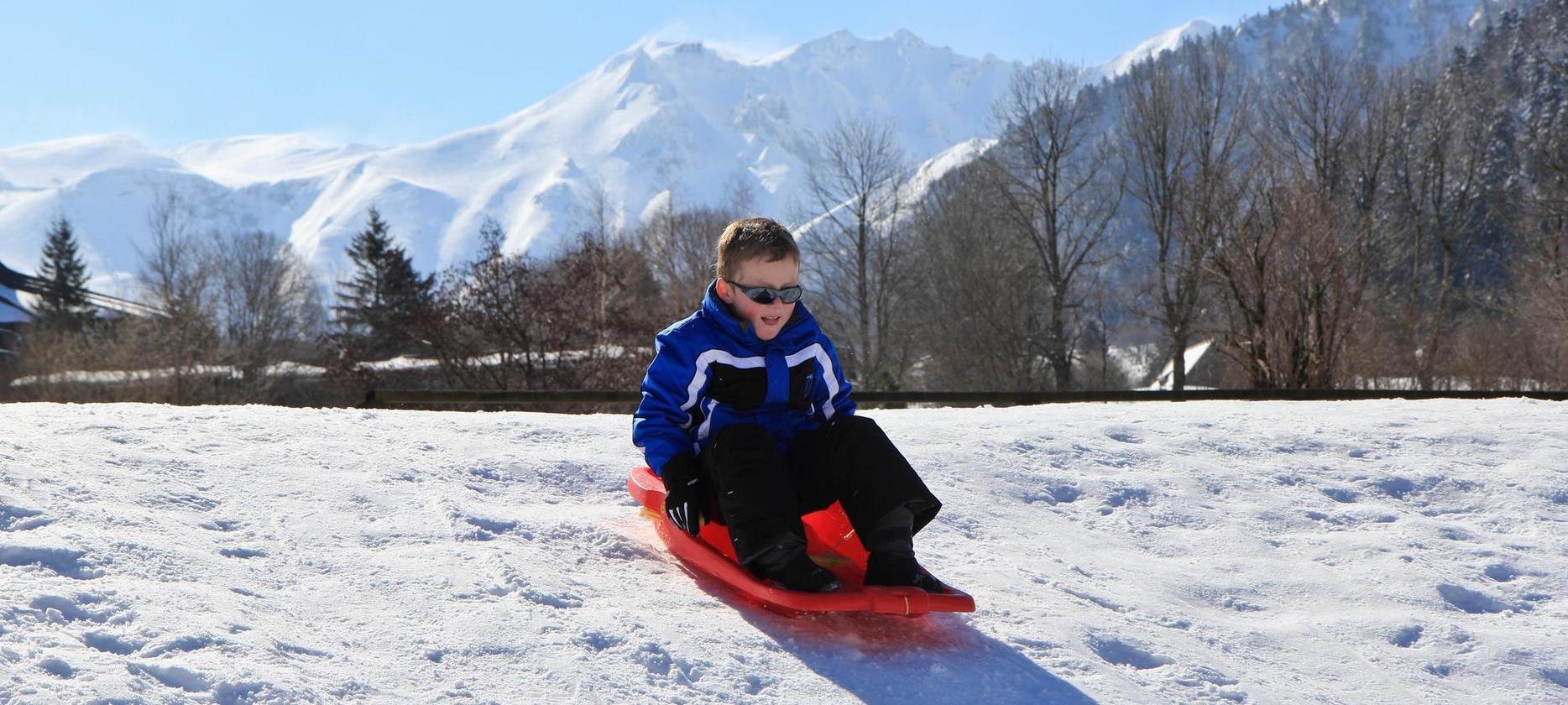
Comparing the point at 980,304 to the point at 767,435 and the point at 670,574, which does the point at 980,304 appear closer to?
the point at 670,574

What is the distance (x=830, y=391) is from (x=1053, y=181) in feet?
92.9

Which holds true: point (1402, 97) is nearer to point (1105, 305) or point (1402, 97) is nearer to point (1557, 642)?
point (1105, 305)

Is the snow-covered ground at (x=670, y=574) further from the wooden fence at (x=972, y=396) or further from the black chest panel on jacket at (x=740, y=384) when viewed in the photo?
the wooden fence at (x=972, y=396)

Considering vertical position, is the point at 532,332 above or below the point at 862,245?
below

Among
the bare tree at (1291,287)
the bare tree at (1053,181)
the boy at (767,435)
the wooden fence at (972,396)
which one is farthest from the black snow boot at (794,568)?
the bare tree at (1053,181)

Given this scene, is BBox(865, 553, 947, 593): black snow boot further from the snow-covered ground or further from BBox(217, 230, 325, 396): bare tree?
BBox(217, 230, 325, 396): bare tree

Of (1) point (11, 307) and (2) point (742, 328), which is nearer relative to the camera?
(2) point (742, 328)

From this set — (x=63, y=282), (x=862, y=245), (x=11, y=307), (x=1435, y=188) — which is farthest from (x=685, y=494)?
(x=63, y=282)

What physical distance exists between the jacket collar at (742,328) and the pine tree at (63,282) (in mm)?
39167

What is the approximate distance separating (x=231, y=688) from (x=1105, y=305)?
110 feet

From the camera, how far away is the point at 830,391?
314 cm

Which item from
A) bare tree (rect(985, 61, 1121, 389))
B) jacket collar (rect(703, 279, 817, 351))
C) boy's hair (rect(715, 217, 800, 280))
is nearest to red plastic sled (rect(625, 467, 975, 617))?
jacket collar (rect(703, 279, 817, 351))

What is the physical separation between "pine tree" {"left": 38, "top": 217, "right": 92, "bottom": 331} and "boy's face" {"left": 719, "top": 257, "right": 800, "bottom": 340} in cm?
3923

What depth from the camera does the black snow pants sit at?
269cm
